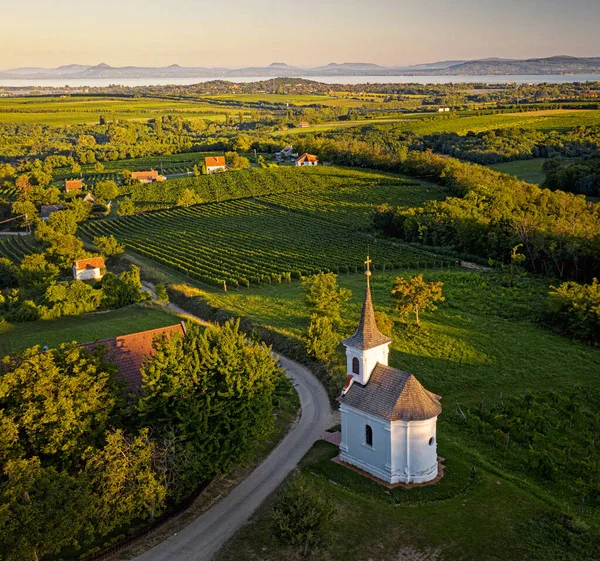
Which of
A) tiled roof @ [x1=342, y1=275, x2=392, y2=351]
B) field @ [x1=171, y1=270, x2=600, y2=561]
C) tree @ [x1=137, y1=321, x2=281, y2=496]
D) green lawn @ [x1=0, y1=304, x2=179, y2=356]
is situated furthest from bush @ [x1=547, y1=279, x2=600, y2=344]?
green lawn @ [x1=0, y1=304, x2=179, y2=356]

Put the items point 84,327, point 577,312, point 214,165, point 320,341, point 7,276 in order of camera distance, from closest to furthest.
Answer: point 320,341 → point 577,312 → point 84,327 → point 7,276 → point 214,165

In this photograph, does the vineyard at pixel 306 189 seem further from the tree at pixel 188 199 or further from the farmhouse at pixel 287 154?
the farmhouse at pixel 287 154

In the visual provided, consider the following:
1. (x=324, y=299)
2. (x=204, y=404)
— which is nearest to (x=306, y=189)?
(x=324, y=299)

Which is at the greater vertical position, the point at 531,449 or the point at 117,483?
the point at 117,483

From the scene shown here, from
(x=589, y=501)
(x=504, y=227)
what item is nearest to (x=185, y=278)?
(x=504, y=227)

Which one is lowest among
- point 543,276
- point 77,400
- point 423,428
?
point 543,276

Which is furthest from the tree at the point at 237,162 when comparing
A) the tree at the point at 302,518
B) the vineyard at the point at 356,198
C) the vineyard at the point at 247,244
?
the tree at the point at 302,518

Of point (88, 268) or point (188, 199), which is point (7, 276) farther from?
point (188, 199)

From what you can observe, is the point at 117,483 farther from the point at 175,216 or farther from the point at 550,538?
the point at 175,216
